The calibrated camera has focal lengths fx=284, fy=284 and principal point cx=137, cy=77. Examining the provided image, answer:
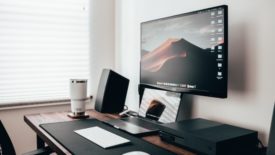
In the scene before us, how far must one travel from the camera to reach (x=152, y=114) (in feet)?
5.82

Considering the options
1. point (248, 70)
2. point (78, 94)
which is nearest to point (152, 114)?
point (78, 94)

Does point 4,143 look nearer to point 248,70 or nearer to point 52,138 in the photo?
point 52,138

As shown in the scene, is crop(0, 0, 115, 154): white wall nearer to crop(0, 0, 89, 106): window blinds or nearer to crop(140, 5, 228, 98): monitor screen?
crop(0, 0, 89, 106): window blinds

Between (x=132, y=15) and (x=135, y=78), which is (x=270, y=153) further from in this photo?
(x=132, y=15)

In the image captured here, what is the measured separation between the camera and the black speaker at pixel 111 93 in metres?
2.07

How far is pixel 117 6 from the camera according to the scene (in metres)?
2.54

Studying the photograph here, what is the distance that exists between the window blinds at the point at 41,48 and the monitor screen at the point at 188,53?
2.59ft

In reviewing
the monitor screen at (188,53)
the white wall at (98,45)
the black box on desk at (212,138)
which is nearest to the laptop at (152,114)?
the monitor screen at (188,53)

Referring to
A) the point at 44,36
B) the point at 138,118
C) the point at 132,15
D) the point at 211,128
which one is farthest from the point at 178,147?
the point at 44,36

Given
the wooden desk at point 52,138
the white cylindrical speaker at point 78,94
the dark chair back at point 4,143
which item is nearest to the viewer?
the wooden desk at point 52,138

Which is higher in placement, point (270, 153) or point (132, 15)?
point (132, 15)

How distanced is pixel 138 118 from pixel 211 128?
643 mm

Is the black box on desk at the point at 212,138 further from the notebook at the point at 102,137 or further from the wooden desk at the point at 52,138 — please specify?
the notebook at the point at 102,137

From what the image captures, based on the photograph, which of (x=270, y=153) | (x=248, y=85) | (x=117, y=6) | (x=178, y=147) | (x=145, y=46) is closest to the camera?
(x=270, y=153)
